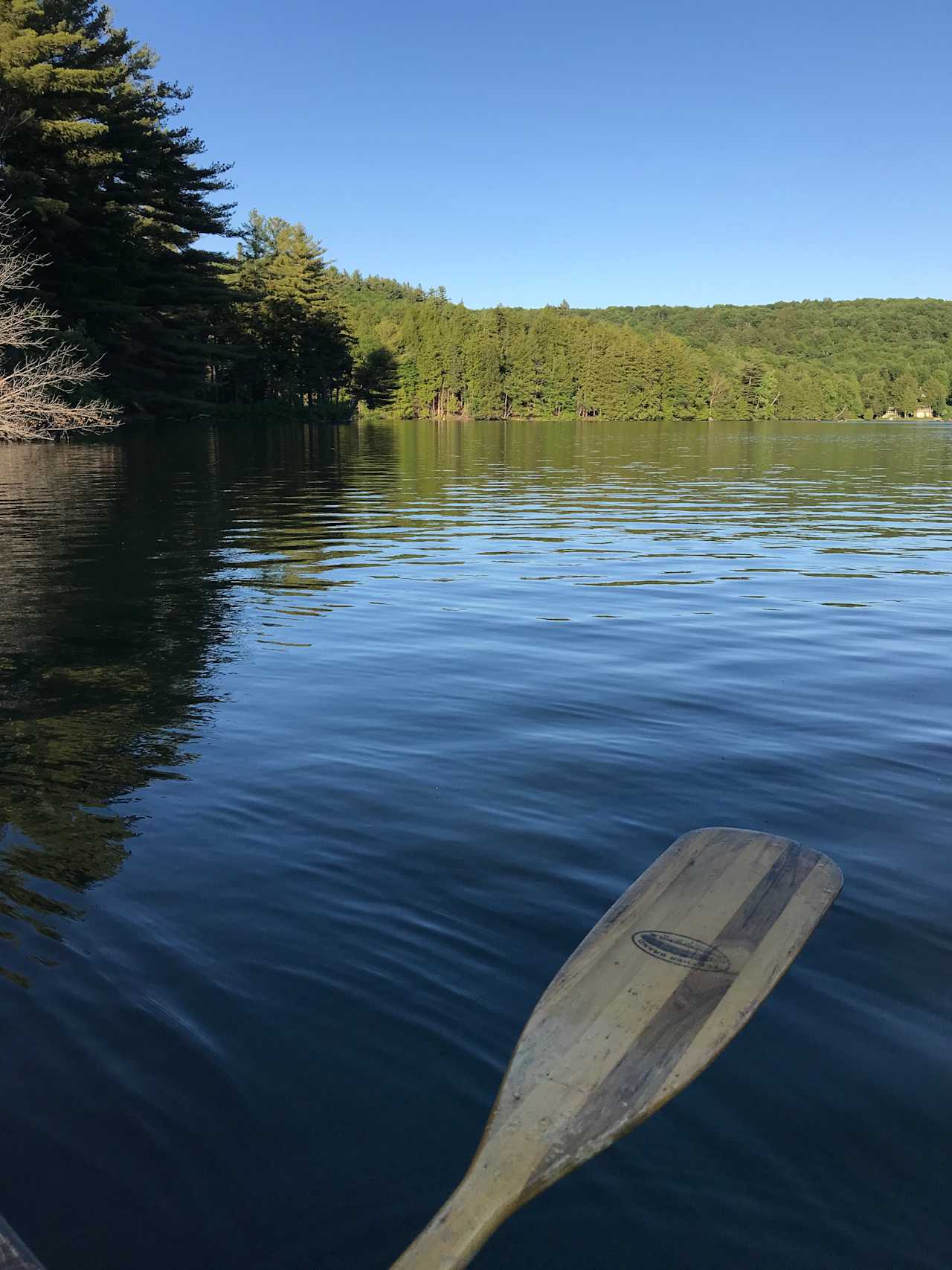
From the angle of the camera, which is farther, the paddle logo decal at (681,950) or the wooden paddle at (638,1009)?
the paddle logo decal at (681,950)

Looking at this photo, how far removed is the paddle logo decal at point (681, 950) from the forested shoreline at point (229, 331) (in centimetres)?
2914

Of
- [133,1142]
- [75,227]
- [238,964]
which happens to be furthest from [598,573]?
[75,227]

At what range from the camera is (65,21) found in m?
43.5

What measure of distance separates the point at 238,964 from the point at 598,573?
10.5m

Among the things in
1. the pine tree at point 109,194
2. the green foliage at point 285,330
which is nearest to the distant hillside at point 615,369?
the green foliage at point 285,330

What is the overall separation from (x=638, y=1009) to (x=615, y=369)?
13739cm

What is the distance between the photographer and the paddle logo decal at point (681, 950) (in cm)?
320

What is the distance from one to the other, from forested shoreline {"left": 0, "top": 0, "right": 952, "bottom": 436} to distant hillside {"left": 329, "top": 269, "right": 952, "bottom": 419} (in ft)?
0.95

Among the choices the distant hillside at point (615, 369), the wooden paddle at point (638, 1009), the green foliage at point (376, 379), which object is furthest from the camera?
the distant hillside at point (615, 369)

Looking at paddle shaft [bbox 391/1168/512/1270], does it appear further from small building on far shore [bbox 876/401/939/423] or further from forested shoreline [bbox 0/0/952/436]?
small building on far shore [bbox 876/401/939/423]

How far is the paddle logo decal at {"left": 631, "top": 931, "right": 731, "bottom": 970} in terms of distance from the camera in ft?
10.5

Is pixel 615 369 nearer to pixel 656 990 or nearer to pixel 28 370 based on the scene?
pixel 28 370

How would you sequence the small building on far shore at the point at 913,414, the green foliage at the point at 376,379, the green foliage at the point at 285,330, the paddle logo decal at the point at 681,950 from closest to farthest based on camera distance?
1. the paddle logo decal at the point at 681,950
2. the green foliage at the point at 285,330
3. the green foliage at the point at 376,379
4. the small building on far shore at the point at 913,414

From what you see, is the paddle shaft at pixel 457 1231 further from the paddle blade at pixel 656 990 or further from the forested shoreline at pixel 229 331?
the forested shoreline at pixel 229 331
